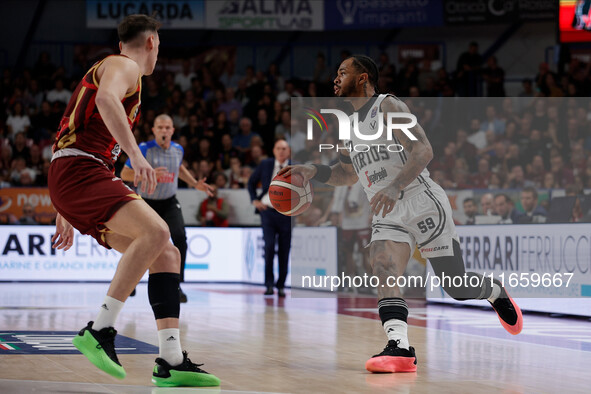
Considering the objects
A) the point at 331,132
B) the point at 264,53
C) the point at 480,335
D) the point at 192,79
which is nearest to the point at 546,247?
the point at 480,335

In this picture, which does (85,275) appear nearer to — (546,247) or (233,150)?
(233,150)

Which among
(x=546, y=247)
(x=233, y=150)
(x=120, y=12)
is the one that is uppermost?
(x=120, y=12)

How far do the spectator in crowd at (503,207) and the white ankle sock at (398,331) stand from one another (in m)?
5.35

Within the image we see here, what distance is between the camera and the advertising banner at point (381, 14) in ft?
67.2

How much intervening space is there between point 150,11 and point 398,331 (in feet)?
54.2

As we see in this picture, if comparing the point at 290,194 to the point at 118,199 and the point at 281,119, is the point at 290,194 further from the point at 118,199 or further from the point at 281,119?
the point at 281,119

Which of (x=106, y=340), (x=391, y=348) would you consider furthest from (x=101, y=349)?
(x=391, y=348)

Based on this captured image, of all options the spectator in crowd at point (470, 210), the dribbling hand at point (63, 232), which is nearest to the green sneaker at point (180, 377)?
the dribbling hand at point (63, 232)

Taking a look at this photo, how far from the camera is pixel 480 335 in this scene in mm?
7199

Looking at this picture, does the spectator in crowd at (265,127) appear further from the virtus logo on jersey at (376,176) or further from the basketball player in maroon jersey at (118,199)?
the basketball player in maroon jersey at (118,199)

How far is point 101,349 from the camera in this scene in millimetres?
4105

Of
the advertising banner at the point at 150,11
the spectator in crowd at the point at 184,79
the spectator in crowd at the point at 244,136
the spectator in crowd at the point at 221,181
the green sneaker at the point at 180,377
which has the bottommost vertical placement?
the green sneaker at the point at 180,377

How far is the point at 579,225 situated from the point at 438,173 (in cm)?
507

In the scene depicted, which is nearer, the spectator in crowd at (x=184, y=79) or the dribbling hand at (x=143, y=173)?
the dribbling hand at (x=143, y=173)
